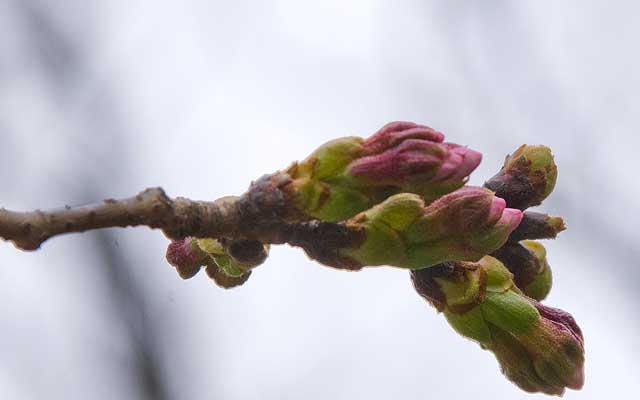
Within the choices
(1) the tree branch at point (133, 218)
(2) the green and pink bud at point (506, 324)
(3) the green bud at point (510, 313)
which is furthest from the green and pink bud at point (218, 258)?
(3) the green bud at point (510, 313)

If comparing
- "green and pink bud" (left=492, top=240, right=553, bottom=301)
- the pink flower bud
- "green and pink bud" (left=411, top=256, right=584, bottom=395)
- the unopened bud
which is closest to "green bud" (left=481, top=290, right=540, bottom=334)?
"green and pink bud" (left=411, top=256, right=584, bottom=395)

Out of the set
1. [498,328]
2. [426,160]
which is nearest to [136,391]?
[498,328]

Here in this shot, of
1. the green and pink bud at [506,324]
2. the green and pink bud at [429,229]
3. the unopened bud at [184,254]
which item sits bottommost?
the green and pink bud at [506,324]

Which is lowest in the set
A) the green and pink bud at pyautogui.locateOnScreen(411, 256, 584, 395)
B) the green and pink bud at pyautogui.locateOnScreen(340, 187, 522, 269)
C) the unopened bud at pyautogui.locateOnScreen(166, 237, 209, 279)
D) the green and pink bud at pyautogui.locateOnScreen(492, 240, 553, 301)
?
the green and pink bud at pyautogui.locateOnScreen(411, 256, 584, 395)

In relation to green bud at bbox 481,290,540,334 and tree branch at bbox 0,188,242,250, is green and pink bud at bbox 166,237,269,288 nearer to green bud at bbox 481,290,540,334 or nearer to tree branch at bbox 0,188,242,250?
tree branch at bbox 0,188,242,250

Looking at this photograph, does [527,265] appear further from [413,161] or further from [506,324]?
[413,161]

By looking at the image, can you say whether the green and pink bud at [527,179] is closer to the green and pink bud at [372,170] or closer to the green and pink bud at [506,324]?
the green and pink bud at [506,324]

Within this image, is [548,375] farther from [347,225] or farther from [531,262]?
[347,225]
